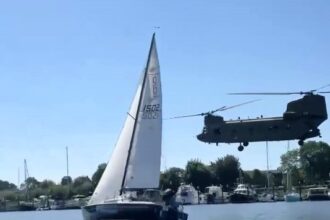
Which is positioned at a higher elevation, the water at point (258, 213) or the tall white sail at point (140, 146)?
the tall white sail at point (140, 146)

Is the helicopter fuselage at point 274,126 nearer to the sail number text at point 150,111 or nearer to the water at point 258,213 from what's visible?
the sail number text at point 150,111

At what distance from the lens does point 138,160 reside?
61531 millimetres

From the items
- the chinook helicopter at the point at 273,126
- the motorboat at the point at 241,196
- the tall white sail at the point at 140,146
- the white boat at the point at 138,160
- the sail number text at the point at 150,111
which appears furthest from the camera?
the motorboat at the point at 241,196

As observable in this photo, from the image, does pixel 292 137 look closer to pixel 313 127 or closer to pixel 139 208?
pixel 313 127

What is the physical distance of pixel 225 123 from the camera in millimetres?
69062

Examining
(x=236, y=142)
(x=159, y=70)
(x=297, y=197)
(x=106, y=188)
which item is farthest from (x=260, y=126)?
(x=297, y=197)

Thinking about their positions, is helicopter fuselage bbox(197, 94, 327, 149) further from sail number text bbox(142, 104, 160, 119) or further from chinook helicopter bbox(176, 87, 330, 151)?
sail number text bbox(142, 104, 160, 119)

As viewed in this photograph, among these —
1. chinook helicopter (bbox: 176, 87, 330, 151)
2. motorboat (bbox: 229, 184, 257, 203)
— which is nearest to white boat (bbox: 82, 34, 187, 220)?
chinook helicopter (bbox: 176, 87, 330, 151)

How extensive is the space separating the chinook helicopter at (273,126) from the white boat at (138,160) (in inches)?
277

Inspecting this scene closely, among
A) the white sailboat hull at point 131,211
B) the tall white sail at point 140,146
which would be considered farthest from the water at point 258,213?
the white sailboat hull at point 131,211

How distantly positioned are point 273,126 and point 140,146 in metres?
13.2

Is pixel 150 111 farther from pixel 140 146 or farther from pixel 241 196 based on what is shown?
pixel 241 196

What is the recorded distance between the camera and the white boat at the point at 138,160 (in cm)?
5800

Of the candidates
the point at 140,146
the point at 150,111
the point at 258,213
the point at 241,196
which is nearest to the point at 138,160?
the point at 140,146
